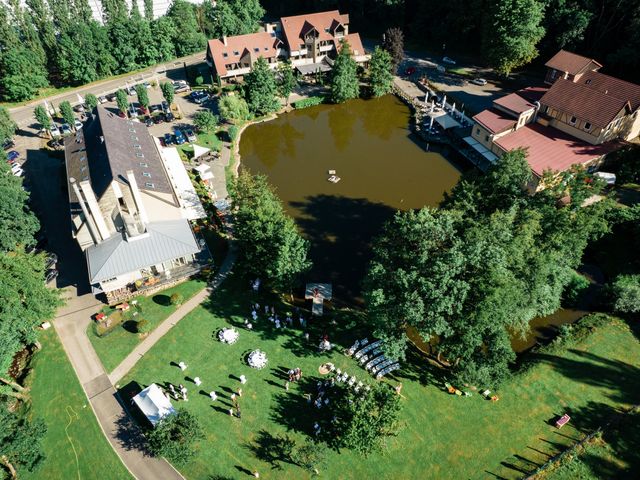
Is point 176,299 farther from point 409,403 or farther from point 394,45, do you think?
point 394,45

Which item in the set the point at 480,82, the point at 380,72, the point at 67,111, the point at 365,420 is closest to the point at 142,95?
the point at 67,111

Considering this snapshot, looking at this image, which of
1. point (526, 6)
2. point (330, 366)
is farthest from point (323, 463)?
point (526, 6)

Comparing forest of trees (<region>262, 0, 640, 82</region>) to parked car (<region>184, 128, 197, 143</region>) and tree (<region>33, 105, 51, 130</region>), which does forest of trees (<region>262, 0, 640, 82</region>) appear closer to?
parked car (<region>184, 128, 197, 143</region>)

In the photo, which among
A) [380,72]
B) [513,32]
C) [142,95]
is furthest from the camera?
[380,72]

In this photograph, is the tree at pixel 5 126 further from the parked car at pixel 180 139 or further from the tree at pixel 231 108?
the tree at pixel 231 108

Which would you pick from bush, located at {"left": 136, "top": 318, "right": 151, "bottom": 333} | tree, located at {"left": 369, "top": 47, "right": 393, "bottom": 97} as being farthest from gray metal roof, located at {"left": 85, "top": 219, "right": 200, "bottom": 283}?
tree, located at {"left": 369, "top": 47, "right": 393, "bottom": 97}
